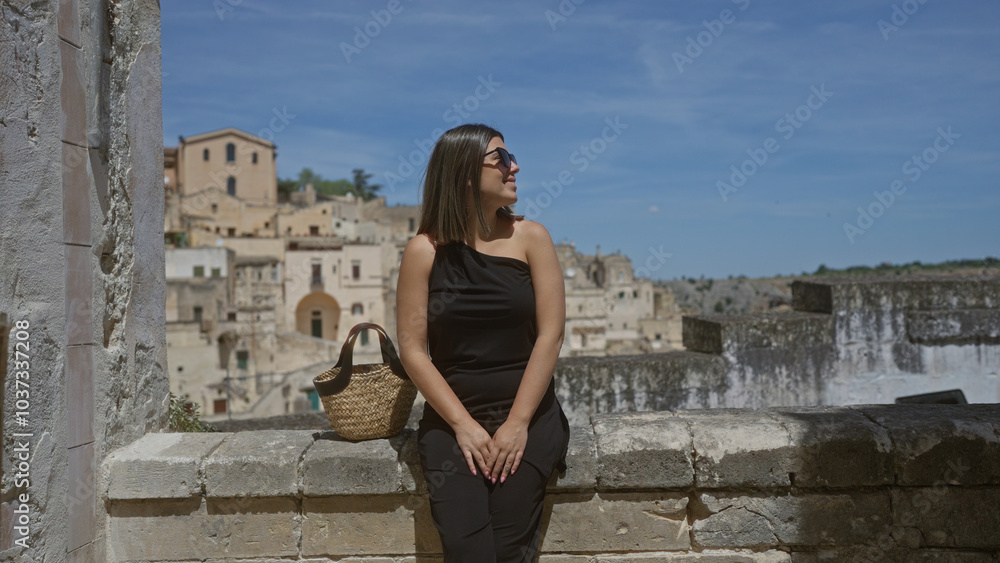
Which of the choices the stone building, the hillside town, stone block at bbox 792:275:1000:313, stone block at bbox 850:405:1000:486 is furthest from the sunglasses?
the stone building

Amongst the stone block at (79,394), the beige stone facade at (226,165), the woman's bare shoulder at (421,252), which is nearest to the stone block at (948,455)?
the woman's bare shoulder at (421,252)

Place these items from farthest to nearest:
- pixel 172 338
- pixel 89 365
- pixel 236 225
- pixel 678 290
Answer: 1. pixel 678 290
2. pixel 236 225
3. pixel 172 338
4. pixel 89 365

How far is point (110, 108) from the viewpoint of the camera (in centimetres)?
321

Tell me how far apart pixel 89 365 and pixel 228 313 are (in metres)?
41.6

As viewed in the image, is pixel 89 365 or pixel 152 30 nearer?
pixel 89 365

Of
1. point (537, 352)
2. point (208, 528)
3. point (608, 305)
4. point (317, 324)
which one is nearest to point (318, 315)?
point (317, 324)

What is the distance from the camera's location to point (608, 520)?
318 centimetres

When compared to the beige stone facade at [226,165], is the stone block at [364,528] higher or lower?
lower

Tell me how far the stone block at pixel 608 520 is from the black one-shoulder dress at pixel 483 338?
365mm

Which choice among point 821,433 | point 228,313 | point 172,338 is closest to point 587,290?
point 228,313

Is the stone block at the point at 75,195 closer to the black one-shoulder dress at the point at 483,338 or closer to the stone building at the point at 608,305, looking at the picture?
the black one-shoulder dress at the point at 483,338

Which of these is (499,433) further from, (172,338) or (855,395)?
(172,338)

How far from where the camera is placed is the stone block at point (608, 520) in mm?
3178

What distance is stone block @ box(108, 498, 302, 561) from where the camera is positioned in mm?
3213
